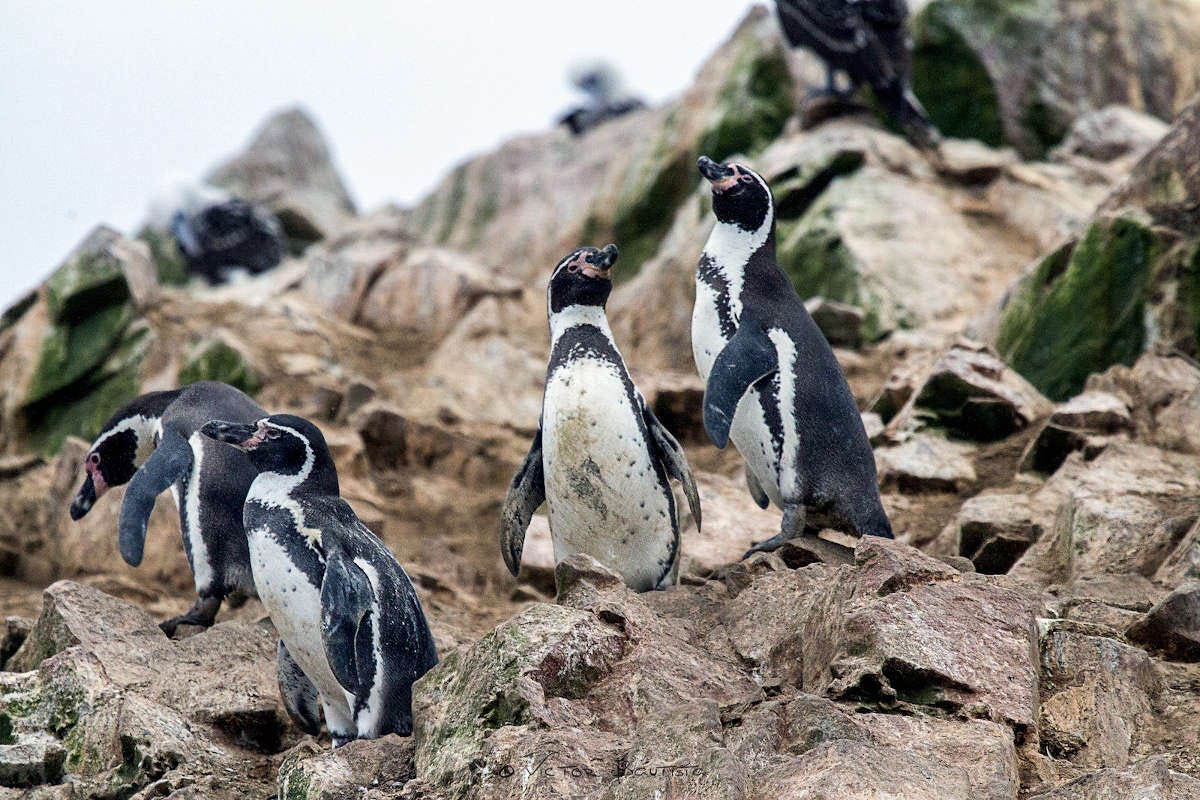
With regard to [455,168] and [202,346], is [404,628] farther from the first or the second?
[455,168]

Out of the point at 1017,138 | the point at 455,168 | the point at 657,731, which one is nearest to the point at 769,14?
the point at 1017,138

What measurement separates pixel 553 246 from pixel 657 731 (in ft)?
46.3

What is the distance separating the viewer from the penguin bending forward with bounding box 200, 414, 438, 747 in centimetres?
540

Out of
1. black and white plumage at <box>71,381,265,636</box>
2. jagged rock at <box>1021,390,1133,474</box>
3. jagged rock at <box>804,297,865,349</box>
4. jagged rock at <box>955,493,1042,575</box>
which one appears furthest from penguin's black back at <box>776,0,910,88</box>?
black and white plumage at <box>71,381,265,636</box>

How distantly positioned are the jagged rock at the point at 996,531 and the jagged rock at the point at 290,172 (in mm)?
16958

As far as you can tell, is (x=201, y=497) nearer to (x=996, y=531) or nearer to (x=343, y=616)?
(x=343, y=616)

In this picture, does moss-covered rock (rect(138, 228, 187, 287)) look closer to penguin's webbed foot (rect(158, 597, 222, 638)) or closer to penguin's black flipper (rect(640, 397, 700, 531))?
penguin's webbed foot (rect(158, 597, 222, 638))

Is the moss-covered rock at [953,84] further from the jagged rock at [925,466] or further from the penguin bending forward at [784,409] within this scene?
the penguin bending forward at [784,409]

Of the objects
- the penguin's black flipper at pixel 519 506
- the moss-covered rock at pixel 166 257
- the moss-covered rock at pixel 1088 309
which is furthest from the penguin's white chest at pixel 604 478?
the moss-covered rock at pixel 166 257

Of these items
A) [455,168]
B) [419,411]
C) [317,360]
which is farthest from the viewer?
[455,168]

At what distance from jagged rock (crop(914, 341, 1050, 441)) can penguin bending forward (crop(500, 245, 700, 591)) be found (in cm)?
257

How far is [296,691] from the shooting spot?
19.7ft

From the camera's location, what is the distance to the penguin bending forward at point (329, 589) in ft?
17.7

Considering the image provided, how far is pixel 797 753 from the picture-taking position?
4277 mm
